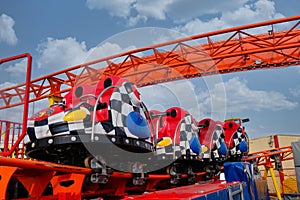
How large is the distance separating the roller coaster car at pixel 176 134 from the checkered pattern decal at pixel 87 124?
1590 millimetres

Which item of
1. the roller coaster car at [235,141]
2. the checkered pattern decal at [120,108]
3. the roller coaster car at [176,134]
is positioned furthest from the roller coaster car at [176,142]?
the roller coaster car at [235,141]

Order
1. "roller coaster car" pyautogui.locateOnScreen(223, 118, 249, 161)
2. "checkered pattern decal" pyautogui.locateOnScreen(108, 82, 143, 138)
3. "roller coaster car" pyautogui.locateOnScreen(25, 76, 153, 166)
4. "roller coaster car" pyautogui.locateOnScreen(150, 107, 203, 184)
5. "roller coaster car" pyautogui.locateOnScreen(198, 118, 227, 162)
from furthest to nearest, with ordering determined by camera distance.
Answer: "roller coaster car" pyautogui.locateOnScreen(223, 118, 249, 161), "roller coaster car" pyautogui.locateOnScreen(198, 118, 227, 162), "roller coaster car" pyautogui.locateOnScreen(150, 107, 203, 184), "checkered pattern decal" pyautogui.locateOnScreen(108, 82, 143, 138), "roller coaster car" pyautogui.locateOnScreen(25, 76, 153, 166)

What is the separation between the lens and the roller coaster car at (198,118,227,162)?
660 centimetres

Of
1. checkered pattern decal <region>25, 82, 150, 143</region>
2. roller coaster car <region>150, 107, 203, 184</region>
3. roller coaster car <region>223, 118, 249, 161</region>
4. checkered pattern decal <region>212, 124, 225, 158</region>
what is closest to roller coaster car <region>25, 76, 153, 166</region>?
checkered pattern decal <region>25, 82, 150, 143</region>

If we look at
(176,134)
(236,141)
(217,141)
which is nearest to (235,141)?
(236,141)

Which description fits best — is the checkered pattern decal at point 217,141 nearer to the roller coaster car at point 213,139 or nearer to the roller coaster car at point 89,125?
the roller coaster car at point 213,139

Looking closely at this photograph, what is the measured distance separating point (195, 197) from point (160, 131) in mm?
3053

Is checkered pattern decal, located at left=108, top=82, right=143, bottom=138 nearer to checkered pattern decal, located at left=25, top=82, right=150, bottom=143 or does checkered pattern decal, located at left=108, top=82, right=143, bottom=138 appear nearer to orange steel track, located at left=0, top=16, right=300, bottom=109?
checkered pattern decal, located at left=25, top=82, right=150, bottom=143

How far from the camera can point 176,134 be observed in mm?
5156

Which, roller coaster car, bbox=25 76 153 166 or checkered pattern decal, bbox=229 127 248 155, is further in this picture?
checkered pattern decal, bbox=229 127 248 155

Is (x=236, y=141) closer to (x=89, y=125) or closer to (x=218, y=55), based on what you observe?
(x=218, y=55)

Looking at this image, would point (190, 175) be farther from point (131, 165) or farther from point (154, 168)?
point (131, 165)

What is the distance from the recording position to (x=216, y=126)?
696cm

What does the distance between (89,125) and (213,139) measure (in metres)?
4.20
